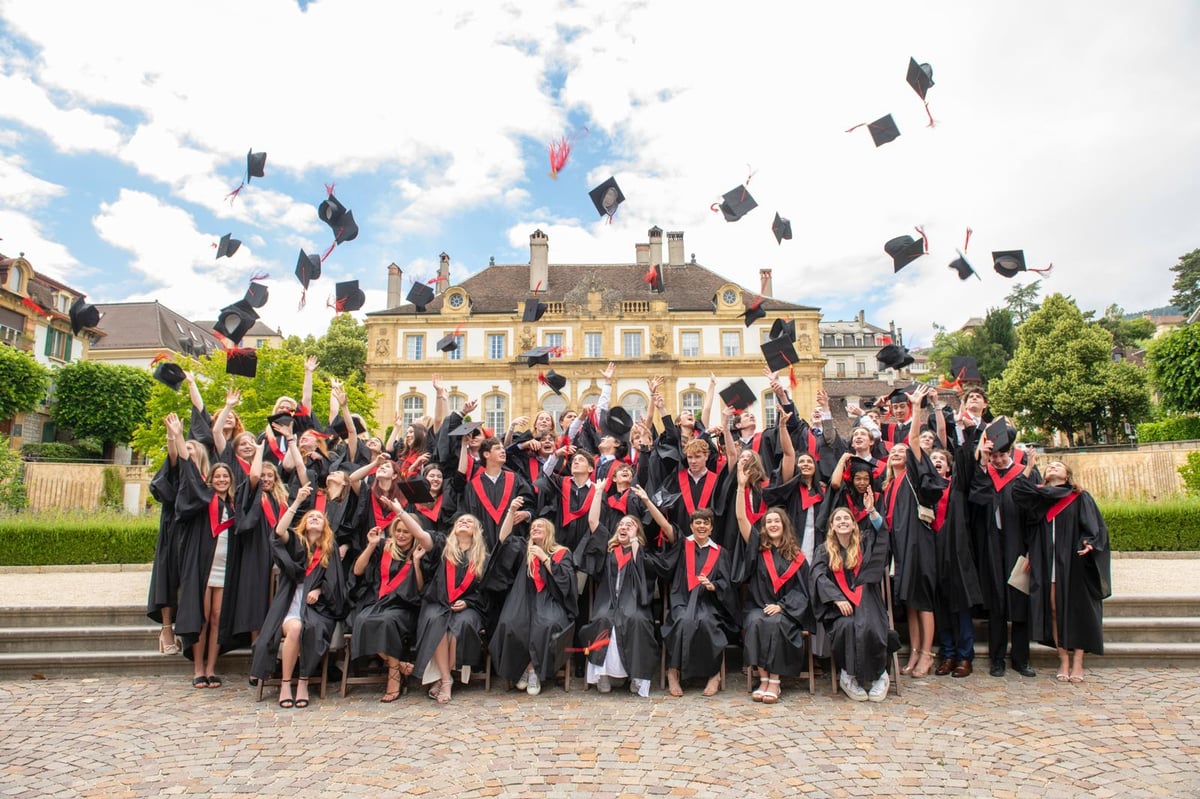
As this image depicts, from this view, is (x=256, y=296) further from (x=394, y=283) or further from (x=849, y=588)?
(x=394, y=283)

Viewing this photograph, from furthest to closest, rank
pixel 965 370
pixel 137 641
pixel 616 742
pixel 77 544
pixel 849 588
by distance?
1. pixel 77 544
2. pixel 965 370
3. pixel 137 641
4. pixel 849 588
5. pixel 616 742

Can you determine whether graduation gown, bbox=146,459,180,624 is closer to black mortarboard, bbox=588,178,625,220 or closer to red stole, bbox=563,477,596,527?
red stole, bbox=563,477,596,527

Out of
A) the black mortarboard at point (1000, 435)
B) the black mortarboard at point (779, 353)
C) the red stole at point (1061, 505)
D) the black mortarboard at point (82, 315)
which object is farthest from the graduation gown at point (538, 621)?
the black mortarboard at point (82, 315)

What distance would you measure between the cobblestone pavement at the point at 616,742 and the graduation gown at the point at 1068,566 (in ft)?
1.39

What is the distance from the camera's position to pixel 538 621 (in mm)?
6309

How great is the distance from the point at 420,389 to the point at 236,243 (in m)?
35.8

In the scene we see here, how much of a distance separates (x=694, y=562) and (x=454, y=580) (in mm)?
2065

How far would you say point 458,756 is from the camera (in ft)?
15.7

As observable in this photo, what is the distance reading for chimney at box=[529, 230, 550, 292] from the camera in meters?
50.2

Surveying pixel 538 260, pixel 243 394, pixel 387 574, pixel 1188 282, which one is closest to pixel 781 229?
pixel 387 574

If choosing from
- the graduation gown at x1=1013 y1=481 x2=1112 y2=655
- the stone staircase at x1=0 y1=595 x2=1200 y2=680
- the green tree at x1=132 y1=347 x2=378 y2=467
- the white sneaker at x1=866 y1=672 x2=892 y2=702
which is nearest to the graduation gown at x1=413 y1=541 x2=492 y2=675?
the stone staircase at x1=0 y1=595 x2=1200 y2=680

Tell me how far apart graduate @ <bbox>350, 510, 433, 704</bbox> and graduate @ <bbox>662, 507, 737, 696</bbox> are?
2.16 metres

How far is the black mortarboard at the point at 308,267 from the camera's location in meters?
9.94

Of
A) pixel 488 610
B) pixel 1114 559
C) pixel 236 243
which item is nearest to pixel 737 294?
pixel 1114 559
